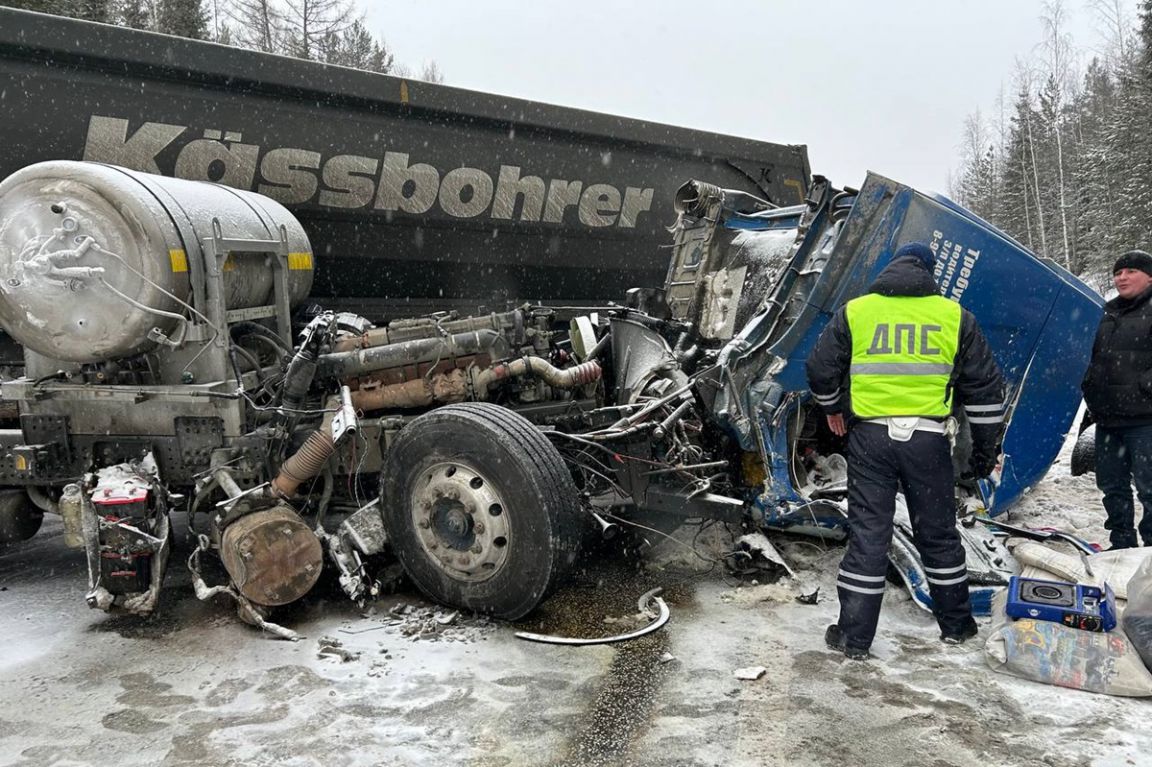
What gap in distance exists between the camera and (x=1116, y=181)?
26.5 meters

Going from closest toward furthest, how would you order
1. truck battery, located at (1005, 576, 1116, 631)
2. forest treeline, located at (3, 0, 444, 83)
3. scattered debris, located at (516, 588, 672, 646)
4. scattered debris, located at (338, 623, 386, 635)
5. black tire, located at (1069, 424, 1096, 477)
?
1. truck battery, located at (1005, 576, 1116, 631)
2. scattered debris, located at (516, 588, 672, 646)
3. scattered debris, located at (338, 623, 386, 635)
4. black tire, located at (1069, 424, 1096, 477)
5. forest treeline, located at (3, 0, 444, 83)

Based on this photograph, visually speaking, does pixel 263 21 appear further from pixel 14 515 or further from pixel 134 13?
pixel 14 515

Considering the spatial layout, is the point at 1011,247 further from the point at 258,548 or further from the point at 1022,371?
the point at 258,548

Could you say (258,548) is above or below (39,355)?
below

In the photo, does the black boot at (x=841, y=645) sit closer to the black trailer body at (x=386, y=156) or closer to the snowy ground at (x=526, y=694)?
the snowy ground at (x=526, y=694)

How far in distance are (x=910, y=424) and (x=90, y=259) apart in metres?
3.26

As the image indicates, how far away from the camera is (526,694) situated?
291cm

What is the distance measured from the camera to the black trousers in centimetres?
319

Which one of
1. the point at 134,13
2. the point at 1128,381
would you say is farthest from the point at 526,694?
the point at 134,13

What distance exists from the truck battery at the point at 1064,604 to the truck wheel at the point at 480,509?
158 cm

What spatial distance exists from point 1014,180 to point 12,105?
125 feet

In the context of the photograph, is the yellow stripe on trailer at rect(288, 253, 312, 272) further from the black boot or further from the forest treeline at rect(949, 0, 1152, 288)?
the forest treeline at rect(949, 0, 1152, 288)

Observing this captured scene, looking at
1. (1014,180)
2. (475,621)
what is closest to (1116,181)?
(1014,180)

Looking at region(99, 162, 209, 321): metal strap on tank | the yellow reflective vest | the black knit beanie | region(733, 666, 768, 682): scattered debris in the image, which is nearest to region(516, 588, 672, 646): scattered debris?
region(733, 666, 768, 682): scattered debris
